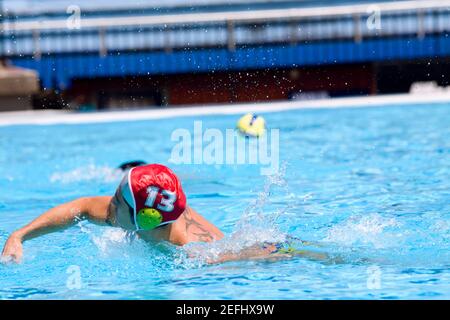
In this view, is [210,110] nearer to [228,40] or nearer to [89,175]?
[228,40]

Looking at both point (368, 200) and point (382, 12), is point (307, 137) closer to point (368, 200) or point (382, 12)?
point (368, 200)

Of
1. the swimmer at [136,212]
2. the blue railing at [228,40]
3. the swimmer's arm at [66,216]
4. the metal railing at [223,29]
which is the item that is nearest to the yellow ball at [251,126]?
the swimmer at [136,212]

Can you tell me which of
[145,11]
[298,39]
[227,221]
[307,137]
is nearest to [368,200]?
[227,221]

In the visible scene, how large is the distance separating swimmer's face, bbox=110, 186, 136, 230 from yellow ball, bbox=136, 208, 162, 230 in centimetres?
4

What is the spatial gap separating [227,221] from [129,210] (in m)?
1.79

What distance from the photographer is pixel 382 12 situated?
1422 cm

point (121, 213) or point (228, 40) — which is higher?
point (228, 40)

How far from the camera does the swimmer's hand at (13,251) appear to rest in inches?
127

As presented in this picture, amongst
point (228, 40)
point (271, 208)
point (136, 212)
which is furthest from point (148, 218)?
point (228, 40)

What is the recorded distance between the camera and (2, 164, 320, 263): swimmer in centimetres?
325

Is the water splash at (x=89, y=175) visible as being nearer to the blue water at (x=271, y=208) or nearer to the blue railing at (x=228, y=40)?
the blue water at (x=271, y=208)

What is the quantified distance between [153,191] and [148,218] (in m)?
0.12

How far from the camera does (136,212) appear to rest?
10.7 feet
